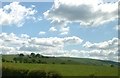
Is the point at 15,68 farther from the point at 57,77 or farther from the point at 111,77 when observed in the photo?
the point at 111,77

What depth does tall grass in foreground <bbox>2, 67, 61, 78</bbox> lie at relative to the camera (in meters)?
31.7

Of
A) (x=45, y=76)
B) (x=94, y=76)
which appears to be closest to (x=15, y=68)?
(x=45, y=76)

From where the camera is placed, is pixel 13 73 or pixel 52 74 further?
pixel 13 73

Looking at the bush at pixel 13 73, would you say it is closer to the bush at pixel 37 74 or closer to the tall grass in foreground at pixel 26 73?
the tall grass in foreground at pixel 26 73

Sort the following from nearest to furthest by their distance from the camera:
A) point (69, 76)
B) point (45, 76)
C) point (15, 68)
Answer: point (45, 76), point (15, 68), point (69, 76)

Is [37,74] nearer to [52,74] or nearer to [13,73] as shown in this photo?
[52,74]

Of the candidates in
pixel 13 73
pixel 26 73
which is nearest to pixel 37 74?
pixel 26 73

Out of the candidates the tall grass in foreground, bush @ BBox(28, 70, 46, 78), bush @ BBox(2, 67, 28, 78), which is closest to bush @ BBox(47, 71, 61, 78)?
the tall grass in foreground

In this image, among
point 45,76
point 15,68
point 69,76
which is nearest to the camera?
point 45,76

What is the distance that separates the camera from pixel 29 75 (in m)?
32.1

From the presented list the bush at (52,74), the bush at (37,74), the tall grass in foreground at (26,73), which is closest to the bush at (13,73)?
the tall grass in foreground at (26,73)

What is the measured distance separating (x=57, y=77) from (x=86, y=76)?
4.26 meters

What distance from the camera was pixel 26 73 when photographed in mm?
32406

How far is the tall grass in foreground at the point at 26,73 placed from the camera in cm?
3169
